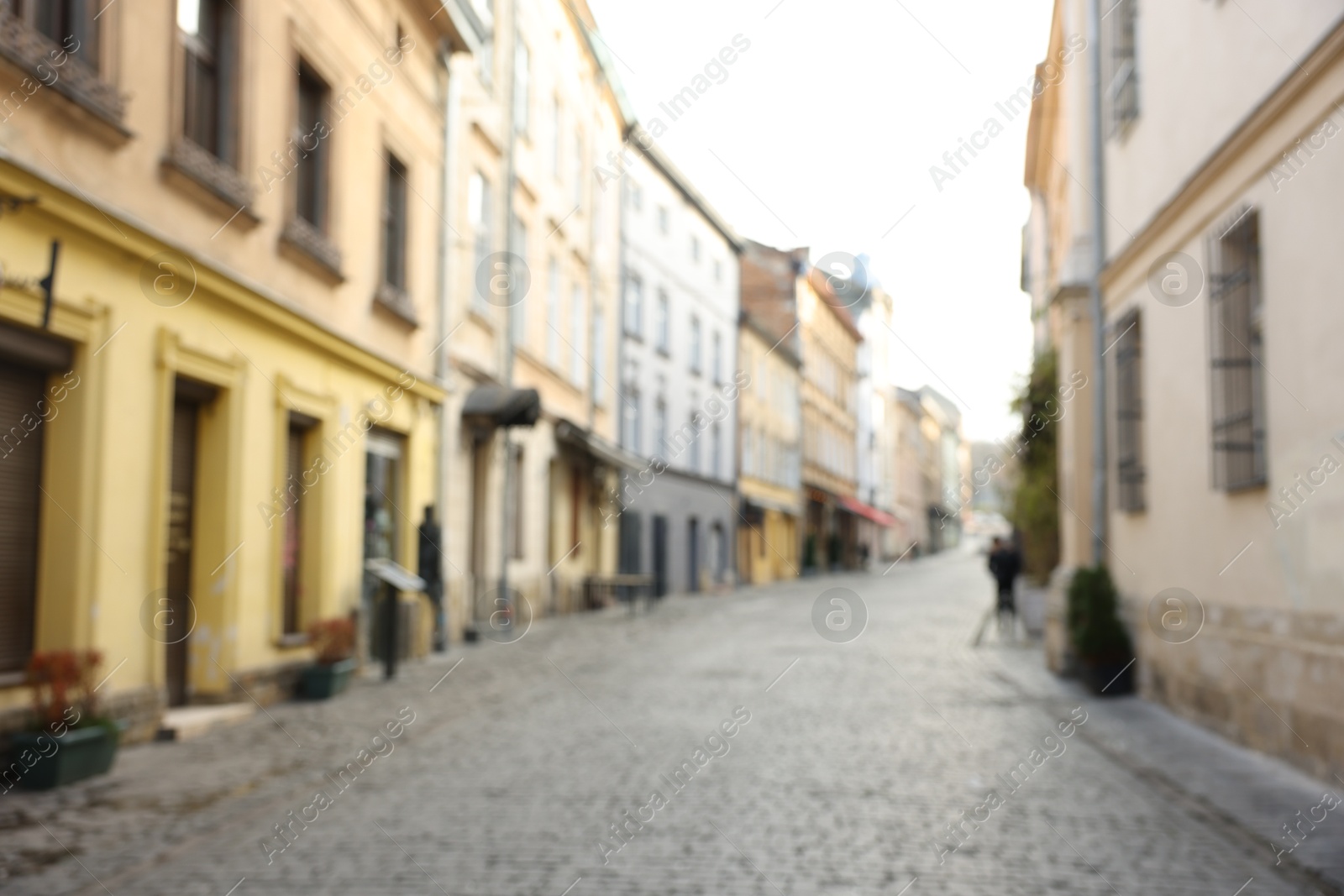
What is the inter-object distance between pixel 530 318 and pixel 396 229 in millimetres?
7013

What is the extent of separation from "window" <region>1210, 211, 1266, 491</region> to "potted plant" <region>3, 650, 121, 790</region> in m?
7.94

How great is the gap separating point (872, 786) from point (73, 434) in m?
5.84

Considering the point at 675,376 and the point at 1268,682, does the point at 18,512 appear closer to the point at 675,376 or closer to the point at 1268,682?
the point at 1268,682

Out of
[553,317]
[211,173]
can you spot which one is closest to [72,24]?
[211,173]

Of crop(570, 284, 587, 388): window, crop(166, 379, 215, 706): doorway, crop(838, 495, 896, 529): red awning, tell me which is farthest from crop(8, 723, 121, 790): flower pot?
crop(838, 495, 896, 529): red awning

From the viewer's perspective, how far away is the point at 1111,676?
41.7 feet

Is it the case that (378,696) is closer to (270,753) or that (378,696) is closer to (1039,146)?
(270,753)

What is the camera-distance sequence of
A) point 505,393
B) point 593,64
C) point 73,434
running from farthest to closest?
point 593,64 < point 505,393 < point 73,434

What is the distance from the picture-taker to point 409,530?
1650 cm

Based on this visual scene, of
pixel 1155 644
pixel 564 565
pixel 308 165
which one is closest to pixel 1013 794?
pixel 1155 644

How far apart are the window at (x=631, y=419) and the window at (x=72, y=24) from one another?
23446 mm

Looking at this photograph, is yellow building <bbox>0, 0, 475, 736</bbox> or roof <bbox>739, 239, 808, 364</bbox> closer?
yellow building <bbox>0, 0, 475, 736</bbox>

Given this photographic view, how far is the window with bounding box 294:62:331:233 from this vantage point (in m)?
13.5

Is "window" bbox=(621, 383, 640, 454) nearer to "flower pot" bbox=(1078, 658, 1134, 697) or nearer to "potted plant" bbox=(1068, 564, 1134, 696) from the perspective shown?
"potted plant" bbox=(1068, 564, 1134, 696)
